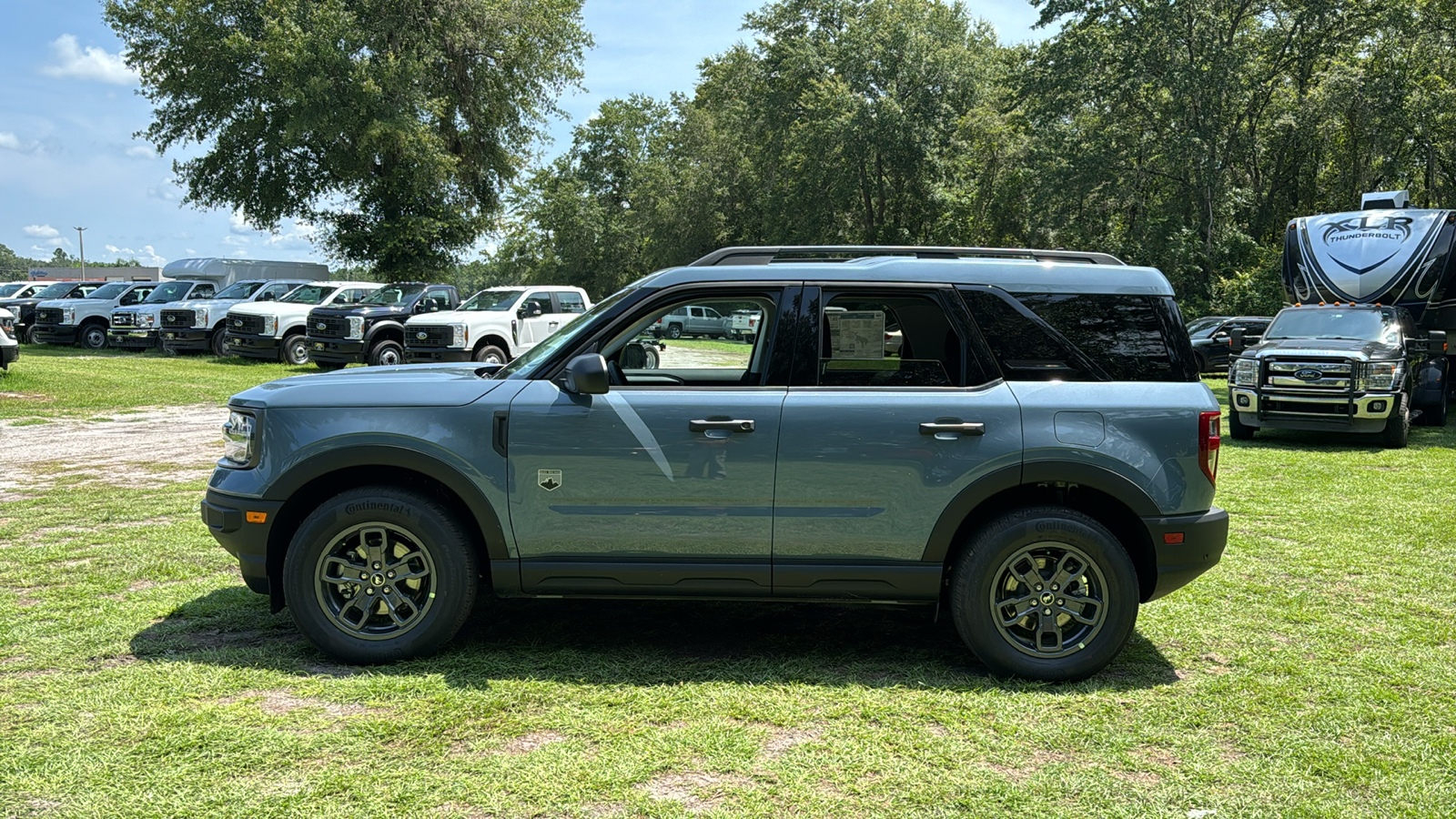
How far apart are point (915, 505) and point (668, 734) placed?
142 centimetres

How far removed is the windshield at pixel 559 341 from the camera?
4.79 metres

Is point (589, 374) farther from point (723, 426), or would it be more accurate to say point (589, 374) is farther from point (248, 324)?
point (248, 324)

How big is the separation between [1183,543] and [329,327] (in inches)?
827

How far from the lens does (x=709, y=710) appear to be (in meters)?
4.27

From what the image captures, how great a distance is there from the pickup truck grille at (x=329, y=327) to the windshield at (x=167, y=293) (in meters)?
9.55

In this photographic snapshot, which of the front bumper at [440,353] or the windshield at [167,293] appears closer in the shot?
the front bumper at [440,353]

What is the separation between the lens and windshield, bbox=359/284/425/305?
23797 millimetres

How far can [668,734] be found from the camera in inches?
158

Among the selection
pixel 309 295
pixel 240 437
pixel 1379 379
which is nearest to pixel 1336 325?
pixel 1379 379

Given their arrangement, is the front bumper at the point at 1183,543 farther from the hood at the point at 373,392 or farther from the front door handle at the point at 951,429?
the hood at the point at 373,392

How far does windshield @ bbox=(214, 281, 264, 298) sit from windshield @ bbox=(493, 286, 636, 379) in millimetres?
26350

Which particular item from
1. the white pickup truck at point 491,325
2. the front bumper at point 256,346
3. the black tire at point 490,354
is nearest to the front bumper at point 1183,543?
the white pickup truck at point 491,325

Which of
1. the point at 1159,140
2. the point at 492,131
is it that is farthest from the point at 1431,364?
the point at 492,131

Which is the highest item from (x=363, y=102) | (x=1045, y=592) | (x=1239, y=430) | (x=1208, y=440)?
(x=363, y=102)
